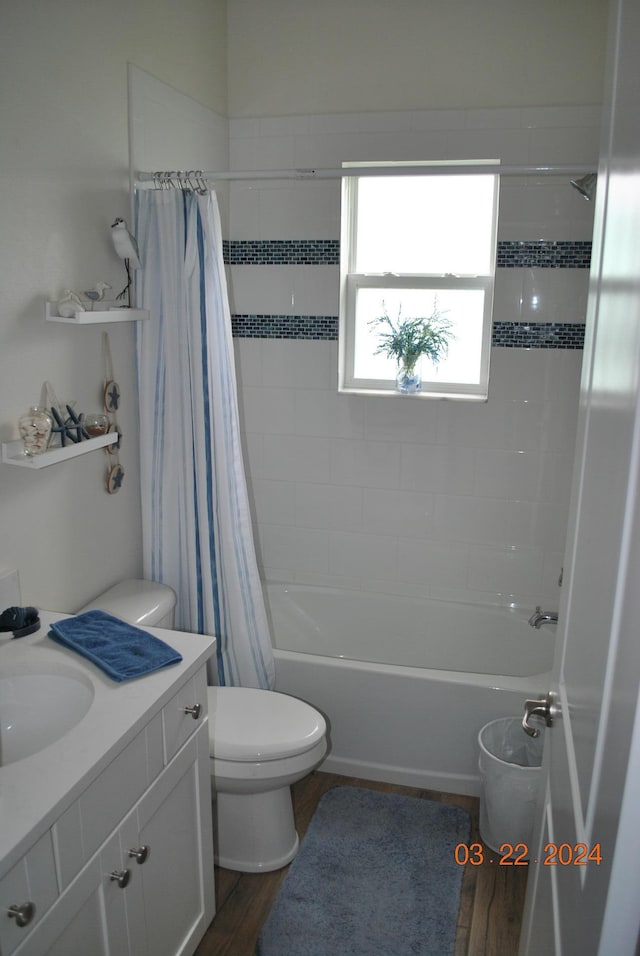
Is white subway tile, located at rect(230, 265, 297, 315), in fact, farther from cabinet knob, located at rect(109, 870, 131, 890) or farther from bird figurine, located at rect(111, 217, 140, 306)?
cabinet knob, located at rect(109, 870, 131, 890)

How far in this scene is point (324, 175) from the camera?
246 centimetres

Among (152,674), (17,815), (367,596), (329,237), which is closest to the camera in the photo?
(17,815)

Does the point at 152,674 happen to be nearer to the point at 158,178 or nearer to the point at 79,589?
the point at 79,589

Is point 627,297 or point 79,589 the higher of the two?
point 627,297

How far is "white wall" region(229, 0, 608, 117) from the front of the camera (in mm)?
2770

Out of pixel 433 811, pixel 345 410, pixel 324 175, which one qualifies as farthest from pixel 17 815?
pixel 345 410

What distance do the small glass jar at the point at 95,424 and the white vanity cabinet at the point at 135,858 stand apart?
799 millimetres

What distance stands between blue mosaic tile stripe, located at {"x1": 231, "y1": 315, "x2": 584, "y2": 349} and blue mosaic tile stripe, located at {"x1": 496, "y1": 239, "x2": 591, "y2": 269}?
→ 22 cm

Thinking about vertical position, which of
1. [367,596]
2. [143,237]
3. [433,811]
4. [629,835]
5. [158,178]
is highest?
[158,178]

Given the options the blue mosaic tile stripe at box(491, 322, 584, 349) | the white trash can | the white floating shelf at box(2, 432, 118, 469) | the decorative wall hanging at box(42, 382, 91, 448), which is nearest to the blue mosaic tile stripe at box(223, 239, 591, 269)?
the blue mosaic tile stripe at box(491, 322, 584, 349)

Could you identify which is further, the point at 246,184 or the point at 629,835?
the point at 246,184

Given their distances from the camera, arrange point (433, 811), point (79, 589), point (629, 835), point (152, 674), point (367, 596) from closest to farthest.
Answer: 1. point (629, 835)
2. point (152, 674)
3. point (79, 589)
4. point (433, 811)
5. point (367, 596)

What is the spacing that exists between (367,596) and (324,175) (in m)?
1.80

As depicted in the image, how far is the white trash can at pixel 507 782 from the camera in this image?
92.4 inches
